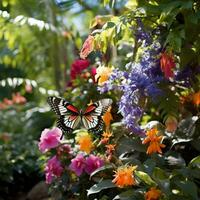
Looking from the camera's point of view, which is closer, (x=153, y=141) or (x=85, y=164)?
(x=153, y=141)

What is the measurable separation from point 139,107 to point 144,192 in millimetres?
558

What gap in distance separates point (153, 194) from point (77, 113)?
664 mm

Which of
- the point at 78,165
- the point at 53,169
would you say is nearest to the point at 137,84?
the point at 78,165

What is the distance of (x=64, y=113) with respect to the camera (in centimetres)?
284

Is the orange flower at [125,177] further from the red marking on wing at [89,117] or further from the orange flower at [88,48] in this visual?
the orange flower at [88,48]

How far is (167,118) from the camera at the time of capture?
2.84 m

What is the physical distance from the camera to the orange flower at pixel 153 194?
248cm

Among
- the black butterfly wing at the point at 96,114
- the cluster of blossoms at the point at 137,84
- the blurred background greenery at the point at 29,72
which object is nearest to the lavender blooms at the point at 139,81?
the cluster of blossoms at the point at 137,84

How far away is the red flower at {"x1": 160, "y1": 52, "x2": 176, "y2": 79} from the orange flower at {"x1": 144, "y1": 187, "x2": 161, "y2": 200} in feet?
2.11

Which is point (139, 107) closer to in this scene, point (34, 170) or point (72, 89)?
point (72, 89)

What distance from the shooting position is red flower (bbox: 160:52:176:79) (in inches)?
107

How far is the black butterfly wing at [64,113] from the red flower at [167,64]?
0.54 meters

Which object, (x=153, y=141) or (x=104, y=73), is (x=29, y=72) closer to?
(x=104, y=73)

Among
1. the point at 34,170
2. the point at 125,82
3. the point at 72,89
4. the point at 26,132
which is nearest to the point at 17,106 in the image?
the point at 26,132
